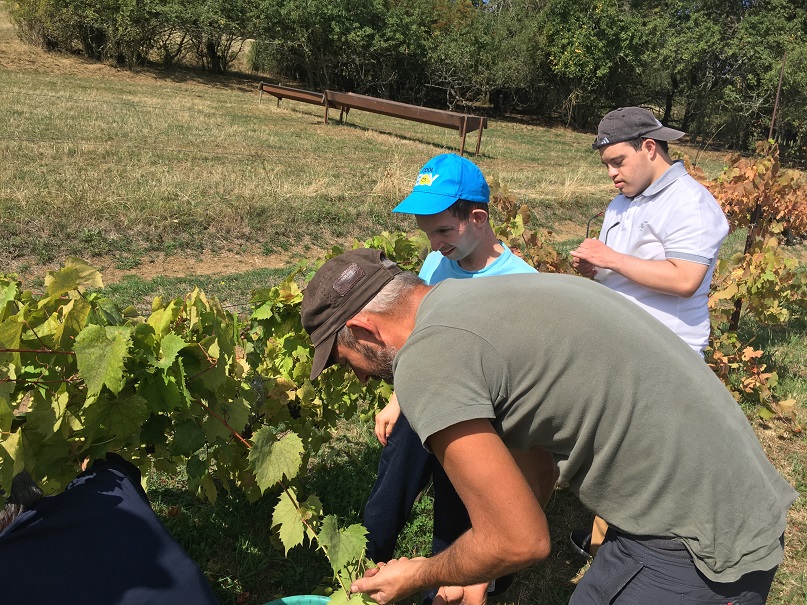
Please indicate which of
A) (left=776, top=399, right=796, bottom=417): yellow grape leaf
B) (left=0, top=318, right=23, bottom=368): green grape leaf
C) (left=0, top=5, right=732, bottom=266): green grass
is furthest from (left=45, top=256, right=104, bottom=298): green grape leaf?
(left=0, top=5, right=732, bottom=266): green grass

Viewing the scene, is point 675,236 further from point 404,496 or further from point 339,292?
point 339,292

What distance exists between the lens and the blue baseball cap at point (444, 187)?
237cm

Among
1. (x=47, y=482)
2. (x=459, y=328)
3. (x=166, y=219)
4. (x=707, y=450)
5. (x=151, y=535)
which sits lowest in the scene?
(x=166, y=219)

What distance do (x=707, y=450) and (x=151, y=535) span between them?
121 cm

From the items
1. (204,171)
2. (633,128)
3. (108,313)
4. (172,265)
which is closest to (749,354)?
(633,128)

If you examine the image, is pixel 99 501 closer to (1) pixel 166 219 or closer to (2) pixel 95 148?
(1) pixel 166 219

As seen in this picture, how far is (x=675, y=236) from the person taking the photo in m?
2.69

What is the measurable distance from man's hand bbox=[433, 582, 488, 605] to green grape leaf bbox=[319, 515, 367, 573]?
1.66 ft

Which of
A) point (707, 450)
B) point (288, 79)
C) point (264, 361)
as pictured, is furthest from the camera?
point (288, 79)

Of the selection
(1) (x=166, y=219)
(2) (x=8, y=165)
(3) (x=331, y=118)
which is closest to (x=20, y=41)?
(3) (x=331, y=118)

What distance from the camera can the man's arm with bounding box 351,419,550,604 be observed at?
1336mm

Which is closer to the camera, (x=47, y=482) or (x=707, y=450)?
(x=707, y=450)

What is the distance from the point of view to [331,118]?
2280cm

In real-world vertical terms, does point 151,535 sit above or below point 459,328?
below
